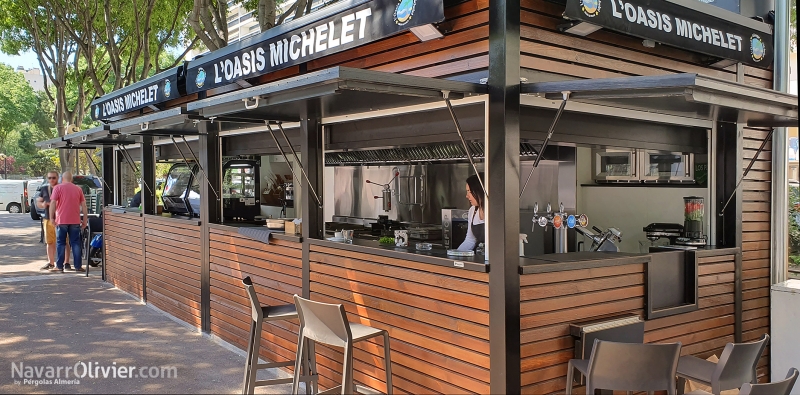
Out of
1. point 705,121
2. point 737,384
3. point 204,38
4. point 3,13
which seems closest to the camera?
point 737,384

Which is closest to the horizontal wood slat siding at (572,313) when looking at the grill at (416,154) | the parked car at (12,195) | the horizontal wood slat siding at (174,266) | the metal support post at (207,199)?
the grill at (416,154)

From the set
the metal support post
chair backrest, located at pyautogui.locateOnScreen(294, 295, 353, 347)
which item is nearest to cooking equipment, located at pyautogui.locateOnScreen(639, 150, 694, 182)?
chair backrest, located at pyautogui.locateOnScreen(294, 295, 353, 347)

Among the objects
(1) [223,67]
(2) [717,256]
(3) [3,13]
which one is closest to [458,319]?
(2) [717,256]

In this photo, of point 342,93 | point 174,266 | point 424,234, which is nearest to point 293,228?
point 342,93

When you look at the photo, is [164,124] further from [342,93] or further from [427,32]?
[427,32]

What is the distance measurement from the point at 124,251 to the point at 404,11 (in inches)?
276

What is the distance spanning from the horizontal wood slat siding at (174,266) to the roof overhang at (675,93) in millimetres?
4929

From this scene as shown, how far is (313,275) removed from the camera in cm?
550

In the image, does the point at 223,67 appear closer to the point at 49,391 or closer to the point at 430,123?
the point at 430,123

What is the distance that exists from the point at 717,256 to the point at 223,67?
506 centimetres

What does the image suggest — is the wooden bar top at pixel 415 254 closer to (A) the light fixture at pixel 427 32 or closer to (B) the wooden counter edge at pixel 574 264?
(B) the wooden counter edge at pixel 574 264

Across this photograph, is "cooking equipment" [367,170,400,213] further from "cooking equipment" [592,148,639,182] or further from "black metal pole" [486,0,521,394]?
"black metal pole" [486,0,521,394]

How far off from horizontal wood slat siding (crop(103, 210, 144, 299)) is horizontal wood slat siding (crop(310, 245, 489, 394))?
4633 mm

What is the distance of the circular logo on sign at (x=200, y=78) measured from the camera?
23.9ft
